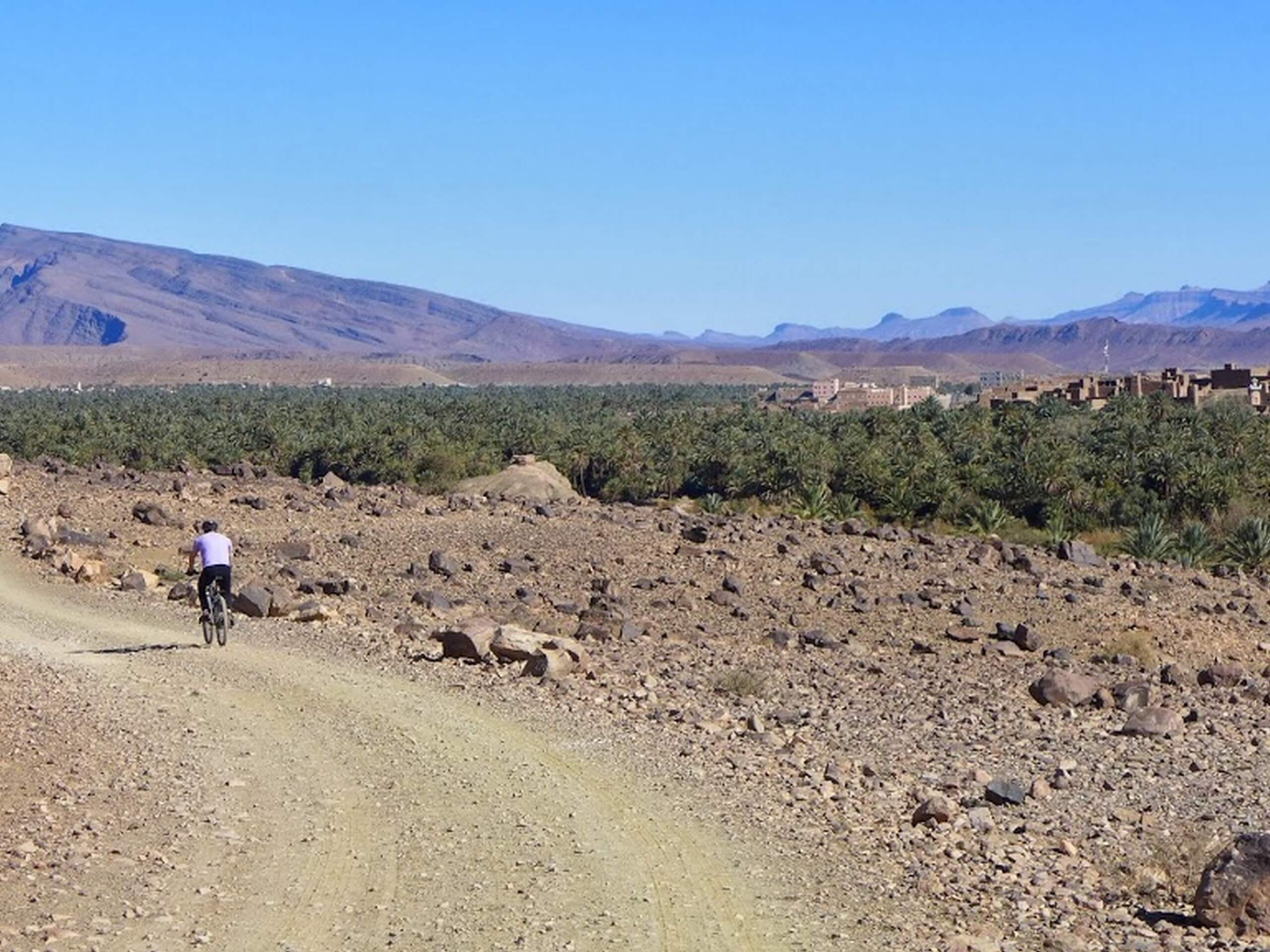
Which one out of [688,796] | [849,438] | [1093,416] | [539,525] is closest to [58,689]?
[688,796]

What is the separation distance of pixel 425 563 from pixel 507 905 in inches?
570

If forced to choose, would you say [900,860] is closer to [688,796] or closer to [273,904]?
[688,796]

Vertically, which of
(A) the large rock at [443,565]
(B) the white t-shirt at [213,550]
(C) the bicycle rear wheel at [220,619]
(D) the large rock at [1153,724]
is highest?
(B) the white t-shirt at [213,550]

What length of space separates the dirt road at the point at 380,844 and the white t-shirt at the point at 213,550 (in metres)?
2.42

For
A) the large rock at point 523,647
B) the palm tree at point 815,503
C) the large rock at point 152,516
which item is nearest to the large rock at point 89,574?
the large rock at point 152,516

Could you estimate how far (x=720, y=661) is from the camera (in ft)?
55.9

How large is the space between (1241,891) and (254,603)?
38.3ft

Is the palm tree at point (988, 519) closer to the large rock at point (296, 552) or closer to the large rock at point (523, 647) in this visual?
the large rock at point (296, 552)

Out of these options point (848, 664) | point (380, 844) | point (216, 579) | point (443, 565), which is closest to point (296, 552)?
point (443, 565)

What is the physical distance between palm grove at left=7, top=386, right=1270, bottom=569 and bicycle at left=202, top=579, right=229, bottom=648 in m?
20.3

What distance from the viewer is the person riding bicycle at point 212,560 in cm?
1653

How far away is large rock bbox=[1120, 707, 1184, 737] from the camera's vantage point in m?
14.5

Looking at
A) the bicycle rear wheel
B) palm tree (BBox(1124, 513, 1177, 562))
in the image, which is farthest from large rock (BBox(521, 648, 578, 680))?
palm tree (BBox(1124, 513, 1177, 562))

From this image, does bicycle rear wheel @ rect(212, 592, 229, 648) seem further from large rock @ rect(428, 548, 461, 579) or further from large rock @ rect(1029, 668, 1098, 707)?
large rock @ rect(1029, 668, 1098, 707)
